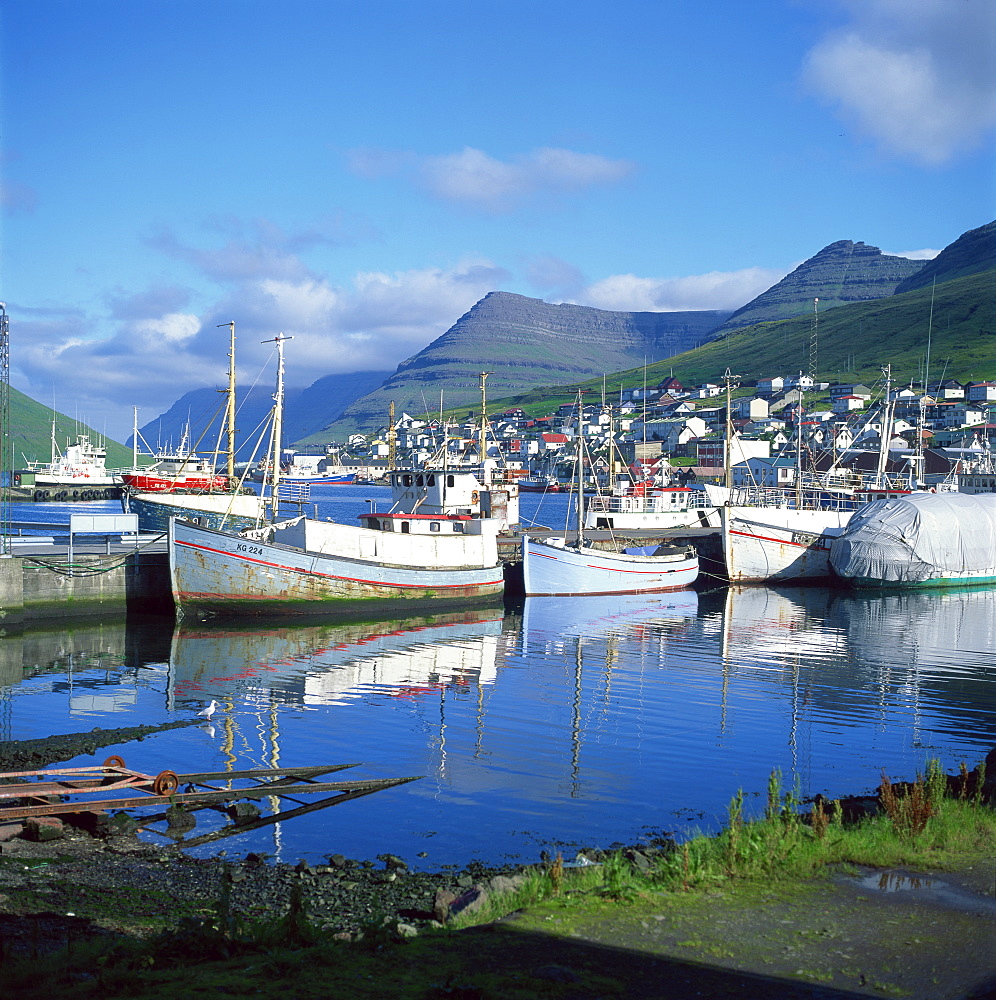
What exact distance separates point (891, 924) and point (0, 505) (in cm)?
3535

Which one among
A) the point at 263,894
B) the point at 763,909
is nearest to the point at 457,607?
the point at 263,894

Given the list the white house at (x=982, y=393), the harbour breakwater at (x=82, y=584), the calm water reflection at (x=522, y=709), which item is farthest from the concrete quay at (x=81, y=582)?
the white house at (x=982, y=393)

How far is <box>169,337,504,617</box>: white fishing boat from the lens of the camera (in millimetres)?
40625

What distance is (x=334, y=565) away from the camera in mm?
43406

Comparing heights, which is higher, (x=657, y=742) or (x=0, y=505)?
(x=0, y=505)

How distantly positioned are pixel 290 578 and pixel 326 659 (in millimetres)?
8824

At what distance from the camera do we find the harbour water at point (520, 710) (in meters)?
17.2

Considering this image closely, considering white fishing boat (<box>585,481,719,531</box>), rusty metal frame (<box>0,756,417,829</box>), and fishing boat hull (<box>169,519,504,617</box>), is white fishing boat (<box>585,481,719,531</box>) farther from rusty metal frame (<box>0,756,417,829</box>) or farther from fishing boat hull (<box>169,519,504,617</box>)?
rusty metal frame (<box>0,756,417,829</box>)

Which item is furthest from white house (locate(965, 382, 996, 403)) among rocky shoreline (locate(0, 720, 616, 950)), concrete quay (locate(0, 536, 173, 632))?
rocky shoreline (locate(0, 720, 616, 950))

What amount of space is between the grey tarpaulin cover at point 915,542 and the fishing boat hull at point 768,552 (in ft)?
7.68

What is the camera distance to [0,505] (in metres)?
36.5

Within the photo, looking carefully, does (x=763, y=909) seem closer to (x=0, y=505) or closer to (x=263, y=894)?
(x=263, y=894)

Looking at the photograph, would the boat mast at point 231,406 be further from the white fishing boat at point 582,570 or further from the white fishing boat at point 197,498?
the white fishing boat at point 582,570

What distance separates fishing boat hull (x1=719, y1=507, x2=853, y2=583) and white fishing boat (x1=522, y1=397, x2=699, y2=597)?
21.5ft
